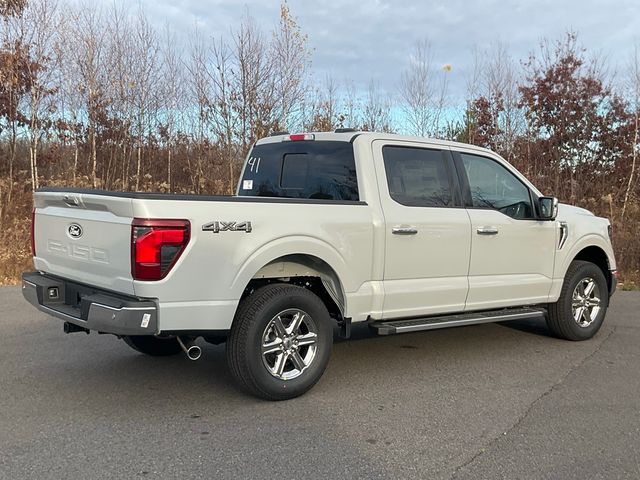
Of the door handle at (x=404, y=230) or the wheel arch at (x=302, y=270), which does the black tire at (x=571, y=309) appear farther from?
the wheel arch at (x=302, y=270)

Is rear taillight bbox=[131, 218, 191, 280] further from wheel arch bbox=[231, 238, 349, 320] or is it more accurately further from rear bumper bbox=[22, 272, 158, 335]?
wheel arch bbox=[231, 238, 349, 320]

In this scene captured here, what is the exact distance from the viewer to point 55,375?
5.08 metres

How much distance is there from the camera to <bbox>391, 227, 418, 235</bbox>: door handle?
4.98 meters

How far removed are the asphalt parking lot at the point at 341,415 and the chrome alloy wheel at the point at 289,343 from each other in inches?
10.3

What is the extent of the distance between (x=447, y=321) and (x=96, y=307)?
2961 mm

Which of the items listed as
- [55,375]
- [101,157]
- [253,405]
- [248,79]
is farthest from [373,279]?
[101,157]

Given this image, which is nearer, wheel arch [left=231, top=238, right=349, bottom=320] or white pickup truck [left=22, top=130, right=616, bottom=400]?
white pickup truck [left=22, top=130, right=616, bottom=400]

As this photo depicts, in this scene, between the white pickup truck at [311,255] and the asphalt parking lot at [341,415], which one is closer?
the asphalt parking lot at [341,415]

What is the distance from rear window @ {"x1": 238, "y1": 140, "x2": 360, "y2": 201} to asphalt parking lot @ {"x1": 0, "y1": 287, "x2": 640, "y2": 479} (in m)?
1.61

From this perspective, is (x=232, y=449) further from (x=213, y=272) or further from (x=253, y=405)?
(x=213, y=272)

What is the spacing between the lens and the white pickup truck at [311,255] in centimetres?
394

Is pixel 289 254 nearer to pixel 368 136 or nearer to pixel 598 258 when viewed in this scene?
pixel 368 136

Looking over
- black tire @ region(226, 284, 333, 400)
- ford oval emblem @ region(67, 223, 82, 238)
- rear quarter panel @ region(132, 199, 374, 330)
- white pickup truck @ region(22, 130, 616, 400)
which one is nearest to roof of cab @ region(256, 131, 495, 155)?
white pickup truck @ region(22, 130, 616, 400)

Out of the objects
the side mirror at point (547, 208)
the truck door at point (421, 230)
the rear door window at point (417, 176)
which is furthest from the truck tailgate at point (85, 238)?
the side mirror at point (547, 208)
